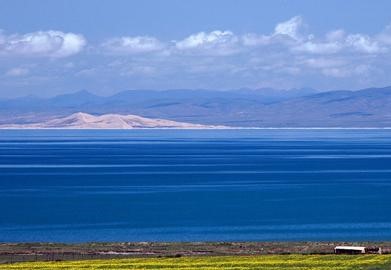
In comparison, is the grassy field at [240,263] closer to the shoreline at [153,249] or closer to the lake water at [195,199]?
the shoreline at [153,249]

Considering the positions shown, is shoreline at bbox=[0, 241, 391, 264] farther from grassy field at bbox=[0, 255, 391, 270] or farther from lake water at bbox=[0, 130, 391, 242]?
lake water at bbox=[0, 130, 391, 242]

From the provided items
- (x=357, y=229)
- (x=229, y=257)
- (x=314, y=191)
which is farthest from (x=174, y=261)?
(x=314, y=191)

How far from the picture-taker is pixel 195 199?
75875 mm

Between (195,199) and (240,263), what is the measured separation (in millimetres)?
37500

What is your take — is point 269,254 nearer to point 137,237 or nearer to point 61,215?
point 137,237

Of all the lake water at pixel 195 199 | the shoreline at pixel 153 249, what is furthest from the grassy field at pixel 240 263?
the lake water at pixel 195 199

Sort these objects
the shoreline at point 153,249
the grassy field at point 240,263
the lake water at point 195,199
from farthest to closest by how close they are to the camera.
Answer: the lake water at point 195,199
the shoreline at point 153,249
the grassy field at point 240,263

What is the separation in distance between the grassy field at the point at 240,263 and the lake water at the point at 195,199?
1138cm

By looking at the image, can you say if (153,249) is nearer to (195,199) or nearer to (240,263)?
(240,263)

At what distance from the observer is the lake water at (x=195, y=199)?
5619 centimetres

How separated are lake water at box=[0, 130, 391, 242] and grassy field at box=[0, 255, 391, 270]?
11384mm

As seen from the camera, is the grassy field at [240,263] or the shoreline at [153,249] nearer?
the grassy field at [240,263]

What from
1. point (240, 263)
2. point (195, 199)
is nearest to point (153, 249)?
point (240, 263)

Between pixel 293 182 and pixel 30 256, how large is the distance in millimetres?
48989
